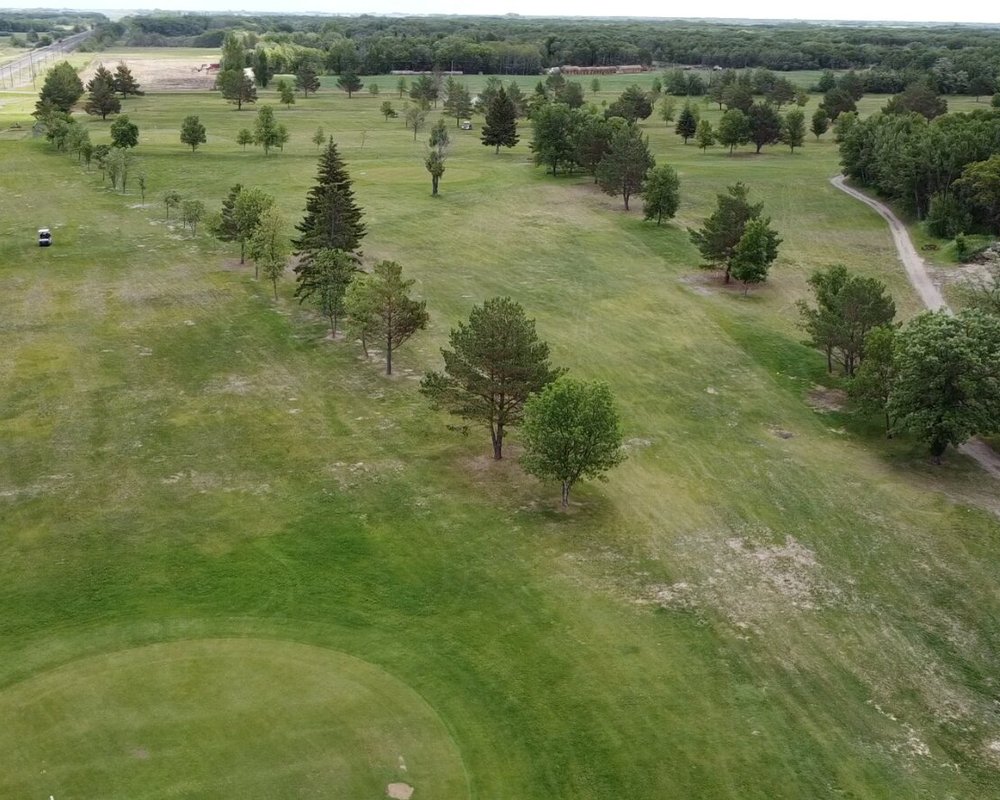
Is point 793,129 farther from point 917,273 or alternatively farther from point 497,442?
point 497,442

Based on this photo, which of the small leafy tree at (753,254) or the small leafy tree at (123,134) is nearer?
the small leafy tree at (753,254)

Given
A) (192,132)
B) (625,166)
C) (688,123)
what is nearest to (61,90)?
(192,132)

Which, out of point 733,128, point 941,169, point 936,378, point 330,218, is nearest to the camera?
point 936,378

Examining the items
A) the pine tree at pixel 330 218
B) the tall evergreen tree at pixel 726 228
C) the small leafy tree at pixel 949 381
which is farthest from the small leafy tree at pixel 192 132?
the small leafy tree at pixel 949 381

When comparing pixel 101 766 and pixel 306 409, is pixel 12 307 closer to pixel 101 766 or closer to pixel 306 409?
pixel 306 409

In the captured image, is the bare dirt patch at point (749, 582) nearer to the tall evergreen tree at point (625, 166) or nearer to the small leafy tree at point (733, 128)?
the tall evergreen tree at point (625, 166)

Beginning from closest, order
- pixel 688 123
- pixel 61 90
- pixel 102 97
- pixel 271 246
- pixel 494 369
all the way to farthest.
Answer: pixel 494 369 < pixel 271 246 < pixel 688 123 < pixel 102 97 < pixel 61 90
